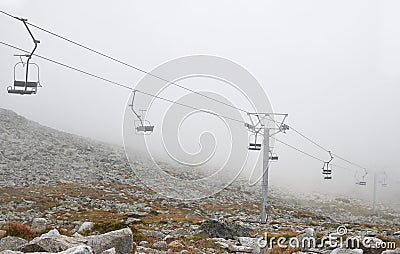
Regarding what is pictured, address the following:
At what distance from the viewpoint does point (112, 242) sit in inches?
429

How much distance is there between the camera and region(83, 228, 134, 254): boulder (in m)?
10.7

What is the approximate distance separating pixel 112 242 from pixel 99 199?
43.8 m

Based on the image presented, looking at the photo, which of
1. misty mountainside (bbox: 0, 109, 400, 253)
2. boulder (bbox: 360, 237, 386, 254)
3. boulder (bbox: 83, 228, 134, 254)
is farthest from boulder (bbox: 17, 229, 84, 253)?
boulder (bbox: 360, 237, 386, 254)

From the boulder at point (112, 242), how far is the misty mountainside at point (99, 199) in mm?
5364

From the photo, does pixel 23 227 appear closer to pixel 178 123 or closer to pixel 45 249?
pixel 45 249

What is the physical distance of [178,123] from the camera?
25750 millimetres

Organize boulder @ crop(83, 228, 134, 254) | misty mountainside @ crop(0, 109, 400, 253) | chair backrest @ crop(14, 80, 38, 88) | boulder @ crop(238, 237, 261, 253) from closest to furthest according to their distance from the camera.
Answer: boulder @ crop(83, 228, 134, 254)
boulder @ crop(238, 237, 261, 253)
chair backrest @ crop(14, 80, 38, 88)
misty mountainside @ crop(0, 109, 400, 253)

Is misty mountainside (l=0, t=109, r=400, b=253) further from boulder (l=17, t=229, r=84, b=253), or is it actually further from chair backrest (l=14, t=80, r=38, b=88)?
boulder (l=17, t=229, r=84, b=253)

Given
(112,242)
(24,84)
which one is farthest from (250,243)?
(24,84)

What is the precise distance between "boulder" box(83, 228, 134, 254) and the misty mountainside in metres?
5.36

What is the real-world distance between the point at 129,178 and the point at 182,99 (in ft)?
181

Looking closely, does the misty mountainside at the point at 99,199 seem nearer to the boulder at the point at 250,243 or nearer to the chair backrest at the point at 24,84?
the boulder at the point at 250,243

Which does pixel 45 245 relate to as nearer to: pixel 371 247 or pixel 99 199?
pixel 371 247

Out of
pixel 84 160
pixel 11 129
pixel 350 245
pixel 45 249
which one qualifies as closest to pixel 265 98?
pixel 350 245
